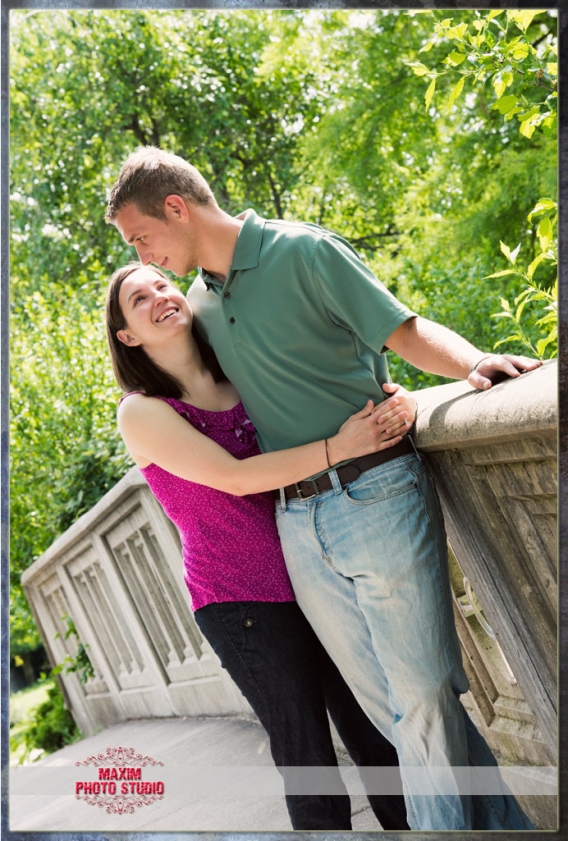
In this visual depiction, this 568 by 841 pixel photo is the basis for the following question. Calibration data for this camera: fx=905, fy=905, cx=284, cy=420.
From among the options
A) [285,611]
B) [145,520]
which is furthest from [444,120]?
[285,611]

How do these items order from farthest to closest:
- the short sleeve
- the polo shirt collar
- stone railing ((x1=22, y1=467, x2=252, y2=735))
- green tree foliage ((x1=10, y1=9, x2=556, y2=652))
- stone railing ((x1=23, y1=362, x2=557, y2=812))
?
1. stone railing ((x1=22, y1=467, x2=252, y2=735))
2. green tree foliage ((x1=10, y1=9, x2=556, y2=652))
3. the polo shirt collar
4. the short sleeve
5. stone railing ((x1=23, y1=362, x2=557, y2=812))

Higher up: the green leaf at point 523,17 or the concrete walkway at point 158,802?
the green leaf at point 523,17

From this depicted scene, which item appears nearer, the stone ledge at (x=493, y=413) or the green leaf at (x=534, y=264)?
the stone ledge at (x=493, y=413)

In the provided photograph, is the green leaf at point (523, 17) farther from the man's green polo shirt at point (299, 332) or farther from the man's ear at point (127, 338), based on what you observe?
the man's ear at point (127, 338)

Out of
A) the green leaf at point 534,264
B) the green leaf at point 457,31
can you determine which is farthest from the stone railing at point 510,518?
the green leaf at point 457,31

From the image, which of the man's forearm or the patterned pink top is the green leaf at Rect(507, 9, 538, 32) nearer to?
the man's forearm

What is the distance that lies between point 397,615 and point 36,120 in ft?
11.6

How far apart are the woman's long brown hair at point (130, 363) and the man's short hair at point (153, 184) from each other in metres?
0.14

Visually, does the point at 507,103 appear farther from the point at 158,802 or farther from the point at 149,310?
the point at 158,802

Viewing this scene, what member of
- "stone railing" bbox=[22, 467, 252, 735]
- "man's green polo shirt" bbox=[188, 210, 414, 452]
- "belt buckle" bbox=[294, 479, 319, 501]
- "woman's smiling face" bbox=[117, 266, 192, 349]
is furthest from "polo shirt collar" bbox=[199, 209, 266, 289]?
"stone railing" bbox=[22, 467, 252, 735]

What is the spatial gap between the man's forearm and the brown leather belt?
0.16 meters

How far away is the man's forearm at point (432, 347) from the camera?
5.32 feet

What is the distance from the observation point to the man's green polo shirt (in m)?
1.71

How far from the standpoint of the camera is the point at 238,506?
184 centimetres
